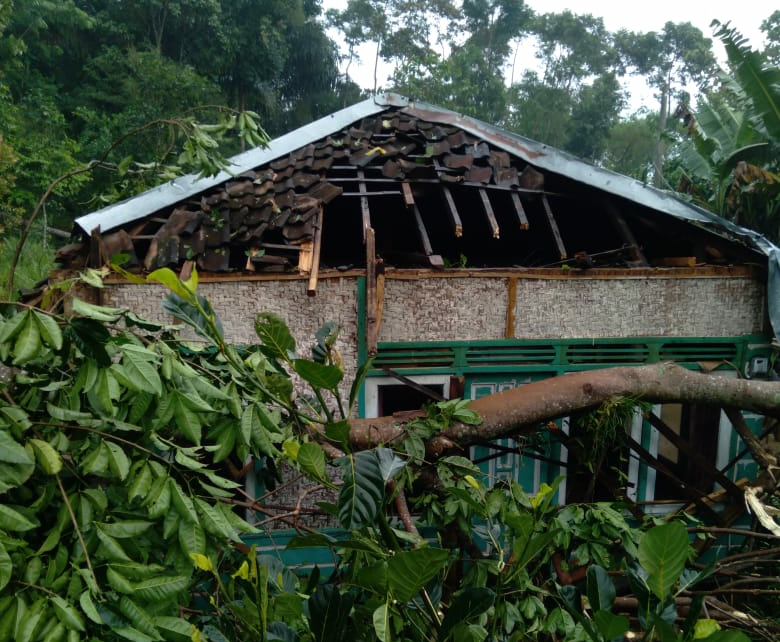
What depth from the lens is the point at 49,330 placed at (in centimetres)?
142

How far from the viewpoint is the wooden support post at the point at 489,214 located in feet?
14.4

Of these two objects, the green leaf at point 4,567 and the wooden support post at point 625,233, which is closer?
the green leaf at point 4,567

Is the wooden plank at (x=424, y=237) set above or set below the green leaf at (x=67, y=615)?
above

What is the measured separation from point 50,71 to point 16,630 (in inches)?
903

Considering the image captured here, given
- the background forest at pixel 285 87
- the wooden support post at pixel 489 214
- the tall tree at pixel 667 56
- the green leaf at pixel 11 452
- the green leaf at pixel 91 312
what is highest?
the tall tree at pixel 667 56

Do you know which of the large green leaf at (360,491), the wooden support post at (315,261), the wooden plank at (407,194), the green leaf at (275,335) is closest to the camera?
the large green leaf at (360,491)

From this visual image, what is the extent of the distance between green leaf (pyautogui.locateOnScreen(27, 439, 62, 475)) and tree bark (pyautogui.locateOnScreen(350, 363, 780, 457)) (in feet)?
6.33

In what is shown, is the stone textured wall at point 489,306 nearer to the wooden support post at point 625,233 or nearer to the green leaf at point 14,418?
the wooden support post at point 625,233

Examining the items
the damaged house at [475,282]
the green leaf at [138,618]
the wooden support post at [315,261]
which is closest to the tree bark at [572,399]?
the damaged house at [475,282]

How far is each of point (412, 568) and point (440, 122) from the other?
15.7ft

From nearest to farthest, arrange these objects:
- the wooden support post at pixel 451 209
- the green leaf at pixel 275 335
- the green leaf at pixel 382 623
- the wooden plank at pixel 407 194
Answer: the green leaf at pixel 382 623, the green leaf at pixel 275 335, the wooden support post at pixel 451 209, the wooden plank at pixel 407 194

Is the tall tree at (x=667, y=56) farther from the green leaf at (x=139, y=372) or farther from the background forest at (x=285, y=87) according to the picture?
the green leaf at (x=139, y=372)

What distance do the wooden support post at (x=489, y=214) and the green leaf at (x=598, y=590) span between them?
3002mm

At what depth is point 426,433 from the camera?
3.13m
